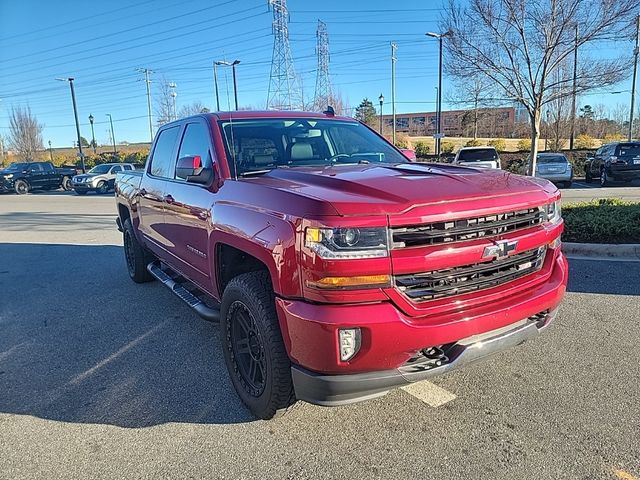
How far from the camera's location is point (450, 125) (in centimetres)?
9488

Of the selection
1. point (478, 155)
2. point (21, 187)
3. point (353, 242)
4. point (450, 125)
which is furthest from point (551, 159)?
point (450, 125)

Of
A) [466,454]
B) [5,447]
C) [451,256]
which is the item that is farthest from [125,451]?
[451,256]

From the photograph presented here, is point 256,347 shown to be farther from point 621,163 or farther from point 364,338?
point 621,163

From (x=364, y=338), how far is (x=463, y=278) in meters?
A: 0.68

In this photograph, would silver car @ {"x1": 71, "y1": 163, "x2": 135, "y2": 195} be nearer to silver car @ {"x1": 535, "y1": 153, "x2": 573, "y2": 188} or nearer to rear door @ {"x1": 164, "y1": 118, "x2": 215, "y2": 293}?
silver car @ {"x1": 535, "y1": 153, "x2": 573, "y2": 188}

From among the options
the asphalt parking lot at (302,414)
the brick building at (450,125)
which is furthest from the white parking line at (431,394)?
the brick building at (450,125)

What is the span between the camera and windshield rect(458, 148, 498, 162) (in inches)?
703

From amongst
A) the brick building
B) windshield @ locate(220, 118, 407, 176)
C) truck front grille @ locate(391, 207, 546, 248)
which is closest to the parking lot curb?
windshield @ locate(220, 118, 407, 176)

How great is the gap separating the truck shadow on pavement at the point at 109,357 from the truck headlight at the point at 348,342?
1.08 metres

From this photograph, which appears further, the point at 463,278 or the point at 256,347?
the point at 256,347

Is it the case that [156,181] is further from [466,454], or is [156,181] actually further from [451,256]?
[466,454]

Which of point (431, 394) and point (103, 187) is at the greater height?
point (431, 394)

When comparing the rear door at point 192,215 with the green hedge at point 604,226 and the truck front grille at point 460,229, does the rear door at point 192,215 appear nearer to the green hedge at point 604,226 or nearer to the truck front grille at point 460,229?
the truck front grille at point 460,229

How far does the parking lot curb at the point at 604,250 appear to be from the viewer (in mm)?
6328
